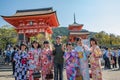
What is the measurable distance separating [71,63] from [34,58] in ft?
4.82

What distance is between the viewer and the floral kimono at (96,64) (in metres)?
7.30

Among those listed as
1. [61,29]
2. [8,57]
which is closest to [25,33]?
[8,57]

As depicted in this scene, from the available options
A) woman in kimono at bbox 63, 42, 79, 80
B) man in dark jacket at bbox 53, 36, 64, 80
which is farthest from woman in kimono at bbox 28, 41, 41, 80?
woman in kimono at bbox 63, 42, 79, 80

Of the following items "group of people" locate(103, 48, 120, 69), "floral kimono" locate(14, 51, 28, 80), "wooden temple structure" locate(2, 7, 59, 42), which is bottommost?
"group of people" locate(103, 48, 120, 69)

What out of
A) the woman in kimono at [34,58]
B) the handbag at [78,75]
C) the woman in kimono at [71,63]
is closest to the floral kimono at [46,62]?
the woman in kimono at [34,58]

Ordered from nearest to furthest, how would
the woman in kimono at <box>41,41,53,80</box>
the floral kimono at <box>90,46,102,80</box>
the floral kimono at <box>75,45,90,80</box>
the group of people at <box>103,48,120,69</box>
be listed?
the floral kimono at <box>75,45,90,80</box>, the floral kimono at <box>90,46,102,80</box>, the woman in kimono at <box>41,41,53,80</box>, the group of people at <box>103,48,120,69</box>

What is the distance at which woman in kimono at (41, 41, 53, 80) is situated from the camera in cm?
852

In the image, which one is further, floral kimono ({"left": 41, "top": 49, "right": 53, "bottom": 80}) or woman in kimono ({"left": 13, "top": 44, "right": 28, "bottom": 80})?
floral kimono ({"left": 41, "top": 49, "right": 53, "bottom": 80})

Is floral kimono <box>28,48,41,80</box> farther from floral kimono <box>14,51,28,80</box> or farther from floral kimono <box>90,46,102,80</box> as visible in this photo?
floral kimono <box>90,46,102,80</box>

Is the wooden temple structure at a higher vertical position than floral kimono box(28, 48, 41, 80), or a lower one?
higher

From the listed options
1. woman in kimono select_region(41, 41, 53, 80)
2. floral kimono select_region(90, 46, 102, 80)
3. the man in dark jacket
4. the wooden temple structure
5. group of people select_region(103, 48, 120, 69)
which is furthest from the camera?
the wooden temple structure

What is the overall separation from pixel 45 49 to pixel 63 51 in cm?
67

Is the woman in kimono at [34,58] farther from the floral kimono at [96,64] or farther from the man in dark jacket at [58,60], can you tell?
the floral kimono at [96,64]

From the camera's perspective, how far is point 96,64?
7359 mm
